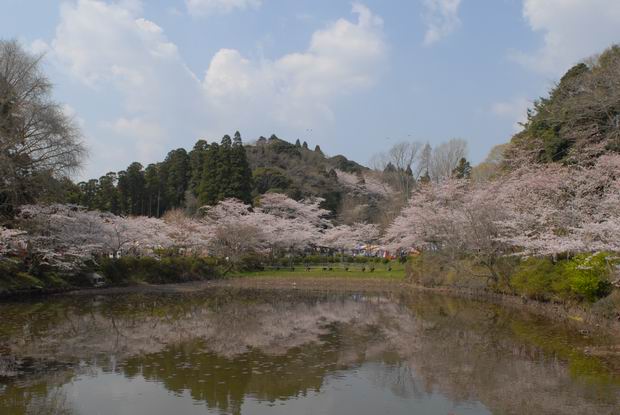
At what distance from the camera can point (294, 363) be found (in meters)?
10.8

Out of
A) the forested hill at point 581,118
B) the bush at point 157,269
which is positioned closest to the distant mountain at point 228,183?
the bush at point 157,269

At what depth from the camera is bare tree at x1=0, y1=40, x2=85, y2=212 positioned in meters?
21.9

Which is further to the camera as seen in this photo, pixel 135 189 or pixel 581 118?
pixel 135 189

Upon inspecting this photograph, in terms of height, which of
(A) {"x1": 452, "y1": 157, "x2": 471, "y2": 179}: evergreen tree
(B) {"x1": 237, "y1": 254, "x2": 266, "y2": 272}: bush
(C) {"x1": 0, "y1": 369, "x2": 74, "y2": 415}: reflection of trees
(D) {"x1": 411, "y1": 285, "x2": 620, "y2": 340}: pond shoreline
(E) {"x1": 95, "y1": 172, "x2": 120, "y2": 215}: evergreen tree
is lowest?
(C) {"x1": 0, "y1": 369, "x2": 74, "y2": 415}: reflection of trees

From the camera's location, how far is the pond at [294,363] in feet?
26.6

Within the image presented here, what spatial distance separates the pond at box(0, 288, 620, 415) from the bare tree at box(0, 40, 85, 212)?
5566mm

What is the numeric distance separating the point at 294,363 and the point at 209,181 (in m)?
37.4

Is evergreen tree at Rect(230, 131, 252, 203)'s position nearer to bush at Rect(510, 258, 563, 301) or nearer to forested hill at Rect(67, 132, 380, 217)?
forested hill at Rect(67, 132, 380, 217)

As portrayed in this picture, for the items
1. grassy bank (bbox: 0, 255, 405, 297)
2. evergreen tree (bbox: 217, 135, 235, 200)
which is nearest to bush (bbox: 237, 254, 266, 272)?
grassy bank (bbox: 0, 255, 405, 297)

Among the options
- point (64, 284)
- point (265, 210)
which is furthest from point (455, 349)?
point (265, 210)

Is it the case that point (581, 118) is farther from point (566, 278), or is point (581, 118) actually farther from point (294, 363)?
point (294, 363)

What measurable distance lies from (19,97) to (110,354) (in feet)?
50.7

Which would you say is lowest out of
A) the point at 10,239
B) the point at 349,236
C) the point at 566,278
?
the point at 566,278

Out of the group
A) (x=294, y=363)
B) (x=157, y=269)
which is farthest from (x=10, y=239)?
(x=294, y=363)
